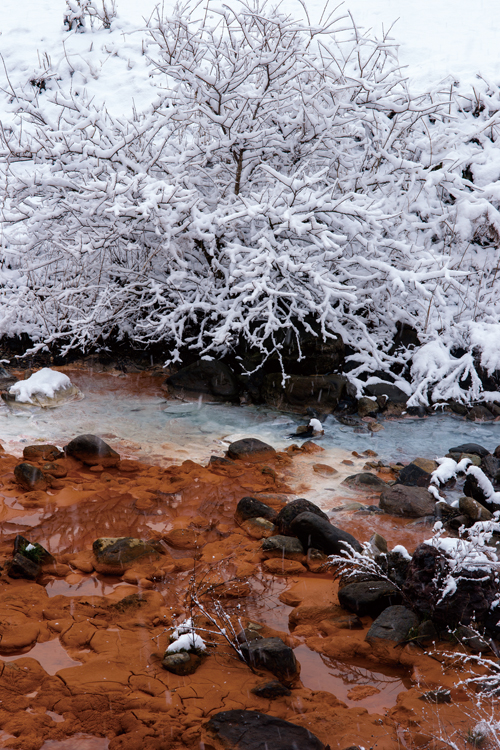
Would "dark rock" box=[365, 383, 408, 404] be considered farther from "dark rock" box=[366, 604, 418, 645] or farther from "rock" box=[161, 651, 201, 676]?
"rock" box=[161, 651, 201, 676]

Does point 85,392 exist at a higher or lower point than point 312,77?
lower

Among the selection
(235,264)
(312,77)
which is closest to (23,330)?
(235,264)

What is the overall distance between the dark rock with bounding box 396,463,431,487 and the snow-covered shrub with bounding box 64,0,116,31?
19576 mm

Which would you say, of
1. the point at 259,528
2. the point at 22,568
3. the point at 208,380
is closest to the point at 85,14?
the point at 208,380

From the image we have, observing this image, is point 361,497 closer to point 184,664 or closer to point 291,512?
point 291,512

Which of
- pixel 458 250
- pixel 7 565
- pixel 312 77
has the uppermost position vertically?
pixel 312 77

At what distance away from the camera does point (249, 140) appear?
740 cm

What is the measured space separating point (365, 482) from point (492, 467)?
50.7 inches

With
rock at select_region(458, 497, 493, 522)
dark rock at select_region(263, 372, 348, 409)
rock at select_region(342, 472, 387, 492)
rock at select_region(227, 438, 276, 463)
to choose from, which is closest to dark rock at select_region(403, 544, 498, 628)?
rock at select_region(458, 497, 493, 522)

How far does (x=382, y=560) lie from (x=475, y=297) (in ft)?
20.0

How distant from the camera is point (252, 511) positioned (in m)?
4.45

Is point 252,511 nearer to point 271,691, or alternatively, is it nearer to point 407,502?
point 407,502

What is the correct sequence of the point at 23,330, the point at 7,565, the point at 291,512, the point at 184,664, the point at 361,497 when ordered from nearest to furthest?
the point at 184,664 → the point at 7,565 → the point at 291,512 → the point at 361,497 → the point at 23,330

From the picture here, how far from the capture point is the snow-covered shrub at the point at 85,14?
18828mm
